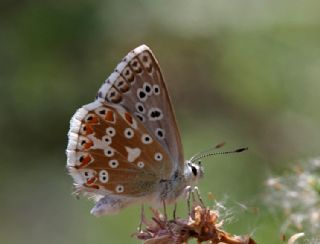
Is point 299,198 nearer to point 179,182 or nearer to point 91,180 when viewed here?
point 179,182

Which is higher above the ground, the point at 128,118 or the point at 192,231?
the point at 128,118

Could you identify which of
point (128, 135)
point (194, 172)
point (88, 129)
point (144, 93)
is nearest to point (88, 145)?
point (88, 129)

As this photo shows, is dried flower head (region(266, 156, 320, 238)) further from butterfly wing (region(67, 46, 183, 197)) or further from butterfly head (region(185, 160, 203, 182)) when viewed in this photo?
butterfly wing (region(67, 46, 183, 197))

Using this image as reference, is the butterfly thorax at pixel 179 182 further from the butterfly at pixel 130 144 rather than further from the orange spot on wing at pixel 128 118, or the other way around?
Answer: the orange spot on wing at pixel 128 118

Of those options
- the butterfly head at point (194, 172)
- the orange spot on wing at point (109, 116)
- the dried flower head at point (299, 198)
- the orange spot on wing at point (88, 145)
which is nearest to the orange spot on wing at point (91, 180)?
the orange spot on wing at point (88, 145)

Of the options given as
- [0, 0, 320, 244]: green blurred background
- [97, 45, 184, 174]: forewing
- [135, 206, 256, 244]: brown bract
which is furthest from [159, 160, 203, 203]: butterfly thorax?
[0, 0, 320, 244]: green blurred background

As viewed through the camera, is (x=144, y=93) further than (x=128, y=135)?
No

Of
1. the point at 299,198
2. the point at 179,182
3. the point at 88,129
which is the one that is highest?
the point at 88,129

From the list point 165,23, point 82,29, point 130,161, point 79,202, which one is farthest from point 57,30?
point 130,161
